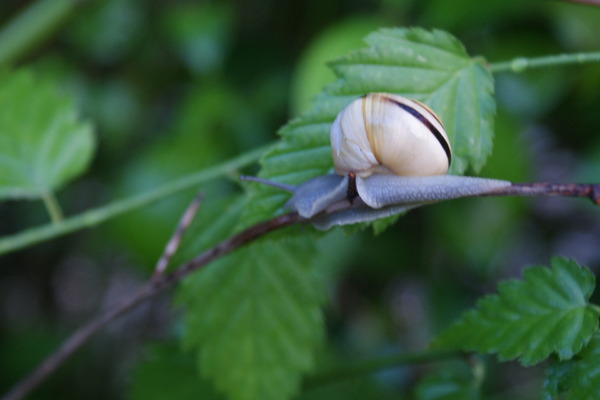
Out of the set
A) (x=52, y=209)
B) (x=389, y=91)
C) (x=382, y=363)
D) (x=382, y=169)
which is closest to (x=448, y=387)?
(x=382, y=363)

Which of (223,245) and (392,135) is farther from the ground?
(392,135)

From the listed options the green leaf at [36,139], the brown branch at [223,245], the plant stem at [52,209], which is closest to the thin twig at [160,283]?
the brown branch at [223,245]

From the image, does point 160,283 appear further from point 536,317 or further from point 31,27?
point 31,27

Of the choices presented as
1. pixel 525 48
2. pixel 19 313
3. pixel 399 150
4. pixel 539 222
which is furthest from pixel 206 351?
pixel 19 313

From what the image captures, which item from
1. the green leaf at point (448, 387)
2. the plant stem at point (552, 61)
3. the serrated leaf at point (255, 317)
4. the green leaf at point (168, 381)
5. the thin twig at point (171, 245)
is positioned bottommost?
the green leaf at point (168, 381)

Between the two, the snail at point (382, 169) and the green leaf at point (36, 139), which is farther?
the green leaf at point (36, 139)

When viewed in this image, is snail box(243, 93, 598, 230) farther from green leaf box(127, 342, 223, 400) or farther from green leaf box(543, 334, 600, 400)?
green leaf box(127, 342, 223, 400)

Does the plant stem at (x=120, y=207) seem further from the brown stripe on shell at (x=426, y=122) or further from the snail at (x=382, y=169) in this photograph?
the brown stripe on shell at (x=426, y=122)
